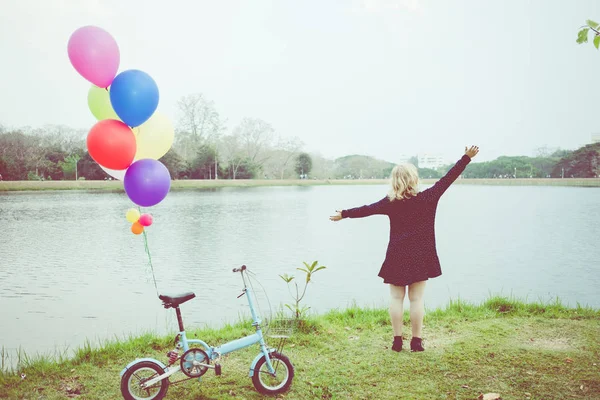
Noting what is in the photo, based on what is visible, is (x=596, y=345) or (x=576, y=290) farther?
(x=576, y=290)

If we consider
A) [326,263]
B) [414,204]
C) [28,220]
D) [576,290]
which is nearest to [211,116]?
[28,220]

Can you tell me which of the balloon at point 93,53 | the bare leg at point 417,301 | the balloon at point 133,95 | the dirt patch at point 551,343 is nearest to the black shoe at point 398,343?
the bare leg at point 417,301

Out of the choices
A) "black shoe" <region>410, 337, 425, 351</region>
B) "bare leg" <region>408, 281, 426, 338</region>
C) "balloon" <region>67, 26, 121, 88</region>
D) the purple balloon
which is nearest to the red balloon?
the purple balloon

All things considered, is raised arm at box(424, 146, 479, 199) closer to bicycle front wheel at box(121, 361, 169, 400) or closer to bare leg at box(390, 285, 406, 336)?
bare leg at box(390, 285, 406, 336)

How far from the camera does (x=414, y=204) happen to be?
3.88 metres

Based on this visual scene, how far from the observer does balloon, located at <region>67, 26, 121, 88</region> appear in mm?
3666

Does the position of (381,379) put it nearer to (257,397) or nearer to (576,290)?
(257,397)

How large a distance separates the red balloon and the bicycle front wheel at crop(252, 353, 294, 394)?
77.4 inches

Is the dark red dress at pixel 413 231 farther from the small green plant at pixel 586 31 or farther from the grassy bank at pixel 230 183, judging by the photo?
the grassy bank at pixel 230 183

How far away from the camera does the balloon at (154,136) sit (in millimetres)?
4094

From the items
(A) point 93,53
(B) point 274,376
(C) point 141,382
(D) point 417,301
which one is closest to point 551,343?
(D) point 417,301

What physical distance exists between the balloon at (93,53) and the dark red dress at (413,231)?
91.0 inches

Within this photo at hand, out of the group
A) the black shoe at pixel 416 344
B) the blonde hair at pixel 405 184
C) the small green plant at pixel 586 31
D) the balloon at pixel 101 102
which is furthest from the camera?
the black shoe at pixel 416 344

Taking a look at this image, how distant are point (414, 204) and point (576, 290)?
24.8 feet
